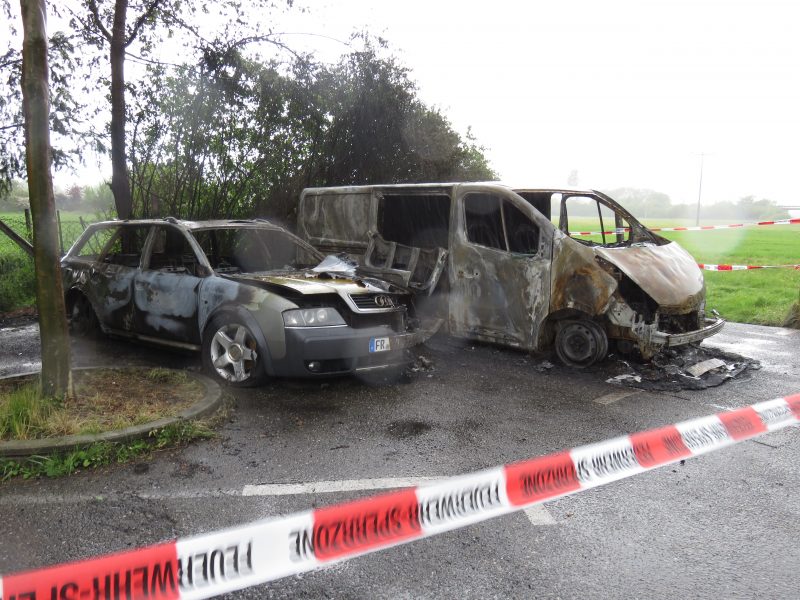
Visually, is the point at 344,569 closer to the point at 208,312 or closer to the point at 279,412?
the point at 279,412

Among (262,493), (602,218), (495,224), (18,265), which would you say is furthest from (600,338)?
(18,265)

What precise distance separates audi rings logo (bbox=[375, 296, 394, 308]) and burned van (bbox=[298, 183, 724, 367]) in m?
1.22

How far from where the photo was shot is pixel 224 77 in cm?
1055

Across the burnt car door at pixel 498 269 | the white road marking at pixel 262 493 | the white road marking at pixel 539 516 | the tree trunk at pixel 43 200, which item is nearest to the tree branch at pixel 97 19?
the tree trunk at pixel 43 200

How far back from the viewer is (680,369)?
5.91 metres

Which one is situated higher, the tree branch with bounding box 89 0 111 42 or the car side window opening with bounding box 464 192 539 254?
the tree branch with bounding box 89 0 111 42

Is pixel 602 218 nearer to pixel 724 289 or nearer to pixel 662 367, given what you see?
pixel 662 367

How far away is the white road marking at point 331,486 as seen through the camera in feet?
11.1

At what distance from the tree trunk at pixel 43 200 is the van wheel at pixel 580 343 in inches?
169

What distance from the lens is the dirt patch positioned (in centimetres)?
394

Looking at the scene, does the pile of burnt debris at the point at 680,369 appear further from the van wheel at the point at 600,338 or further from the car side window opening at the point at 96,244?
the car side window opening at the point at 96,244

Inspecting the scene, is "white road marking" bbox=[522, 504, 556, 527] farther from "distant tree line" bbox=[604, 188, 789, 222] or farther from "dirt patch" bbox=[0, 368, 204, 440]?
"distant tree line" bbox=[604, 188, 789, 222]

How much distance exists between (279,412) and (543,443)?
1969mm

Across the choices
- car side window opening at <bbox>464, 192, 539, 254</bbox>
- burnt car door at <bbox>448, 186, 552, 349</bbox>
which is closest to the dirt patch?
burnt car door at <bbox>448, 186, 552, 349</bbox>
